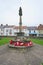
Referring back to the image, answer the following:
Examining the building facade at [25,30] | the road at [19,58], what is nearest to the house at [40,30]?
the building facade at [25,30]

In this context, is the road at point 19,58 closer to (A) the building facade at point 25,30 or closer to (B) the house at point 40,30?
(A) the building facade at point 25,30

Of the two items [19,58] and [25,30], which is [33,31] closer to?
[25,30]

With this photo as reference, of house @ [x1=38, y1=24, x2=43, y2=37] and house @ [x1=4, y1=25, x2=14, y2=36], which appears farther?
house @ [x1=4, y1=25, x2=14, y2=36]

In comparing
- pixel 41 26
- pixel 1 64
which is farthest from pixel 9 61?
pixel 41 26

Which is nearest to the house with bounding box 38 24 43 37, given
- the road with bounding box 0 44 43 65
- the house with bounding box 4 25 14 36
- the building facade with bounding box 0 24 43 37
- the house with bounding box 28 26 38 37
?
the building facade with bounding box 0 24 43 37

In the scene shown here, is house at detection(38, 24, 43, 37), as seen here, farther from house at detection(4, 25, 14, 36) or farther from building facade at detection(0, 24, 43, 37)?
house at detection(4, 25, 14, 36)

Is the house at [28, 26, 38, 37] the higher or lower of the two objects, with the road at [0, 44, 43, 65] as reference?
higher

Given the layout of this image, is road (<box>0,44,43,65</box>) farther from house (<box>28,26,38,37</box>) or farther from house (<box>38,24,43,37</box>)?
house (<box>28,26,38,37</box>)

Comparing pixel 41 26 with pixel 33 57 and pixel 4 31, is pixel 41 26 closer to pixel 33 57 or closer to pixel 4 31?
pixel 4 31

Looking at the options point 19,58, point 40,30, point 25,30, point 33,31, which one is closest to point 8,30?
A: point 25,30

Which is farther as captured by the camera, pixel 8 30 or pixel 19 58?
pixel 8 30

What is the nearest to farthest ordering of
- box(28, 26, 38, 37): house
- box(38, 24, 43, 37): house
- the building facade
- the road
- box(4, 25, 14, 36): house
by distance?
the road, box(38, 24, 43, 37): house, the building facade, box(28, 26, 38, 37): house, box(4, 25, 14, 36): house

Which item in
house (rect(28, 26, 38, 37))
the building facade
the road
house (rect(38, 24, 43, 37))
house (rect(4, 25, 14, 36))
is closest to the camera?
the road

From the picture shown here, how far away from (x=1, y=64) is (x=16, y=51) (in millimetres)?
3816
